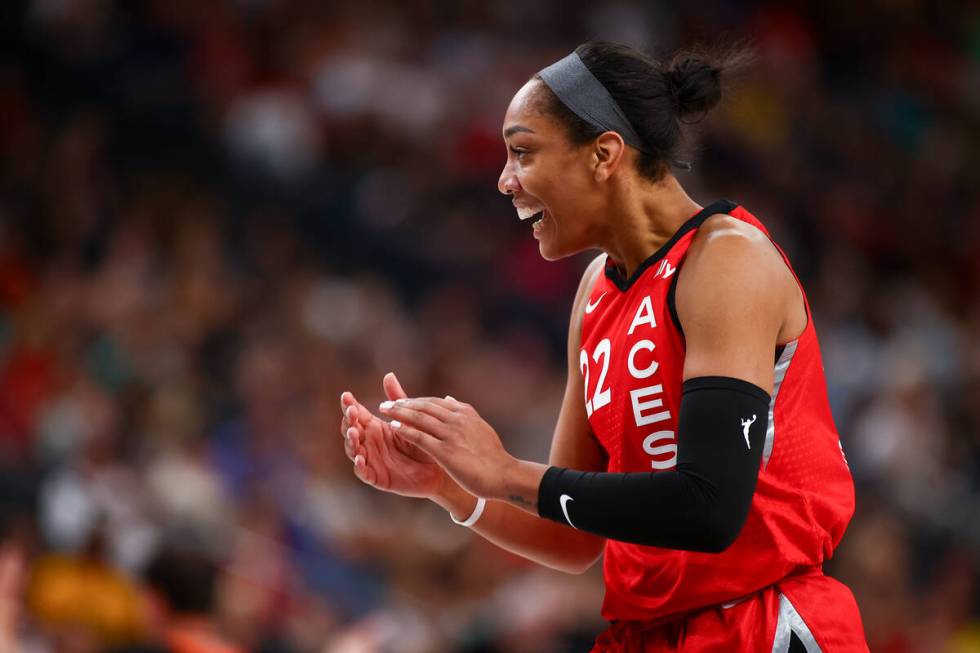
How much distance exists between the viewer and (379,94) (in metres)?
9.10

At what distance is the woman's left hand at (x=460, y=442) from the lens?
2.59 metres

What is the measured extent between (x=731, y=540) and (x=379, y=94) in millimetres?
7058

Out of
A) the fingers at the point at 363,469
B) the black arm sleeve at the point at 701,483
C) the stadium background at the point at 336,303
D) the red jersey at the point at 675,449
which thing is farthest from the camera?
the stadium background at the point at 336,303

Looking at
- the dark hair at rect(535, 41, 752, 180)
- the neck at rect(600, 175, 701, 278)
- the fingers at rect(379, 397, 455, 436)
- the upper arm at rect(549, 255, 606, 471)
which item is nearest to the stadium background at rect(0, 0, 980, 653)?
the upper arm at rect(549, 255, 606, 471)

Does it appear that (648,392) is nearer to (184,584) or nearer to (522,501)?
(522,501)

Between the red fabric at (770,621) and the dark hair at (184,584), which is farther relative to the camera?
the dark hair at (184,584)

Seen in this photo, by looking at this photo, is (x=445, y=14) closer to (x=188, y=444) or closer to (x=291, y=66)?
(x=291, y=66)

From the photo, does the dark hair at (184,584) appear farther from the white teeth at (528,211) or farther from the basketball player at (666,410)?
the white teeth at (528,211)

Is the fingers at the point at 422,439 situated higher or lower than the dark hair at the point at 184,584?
lower

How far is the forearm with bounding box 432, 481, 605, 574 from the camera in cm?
309

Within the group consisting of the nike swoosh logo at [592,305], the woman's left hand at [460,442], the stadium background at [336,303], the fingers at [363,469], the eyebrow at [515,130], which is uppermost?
the stadium background at [336,303]

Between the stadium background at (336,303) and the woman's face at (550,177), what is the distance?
208 cm

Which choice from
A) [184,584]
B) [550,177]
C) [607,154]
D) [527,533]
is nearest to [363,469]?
[527,533]

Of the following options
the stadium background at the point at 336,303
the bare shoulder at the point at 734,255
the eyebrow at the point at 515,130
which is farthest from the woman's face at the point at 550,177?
the stadium background at the point at 336,303
